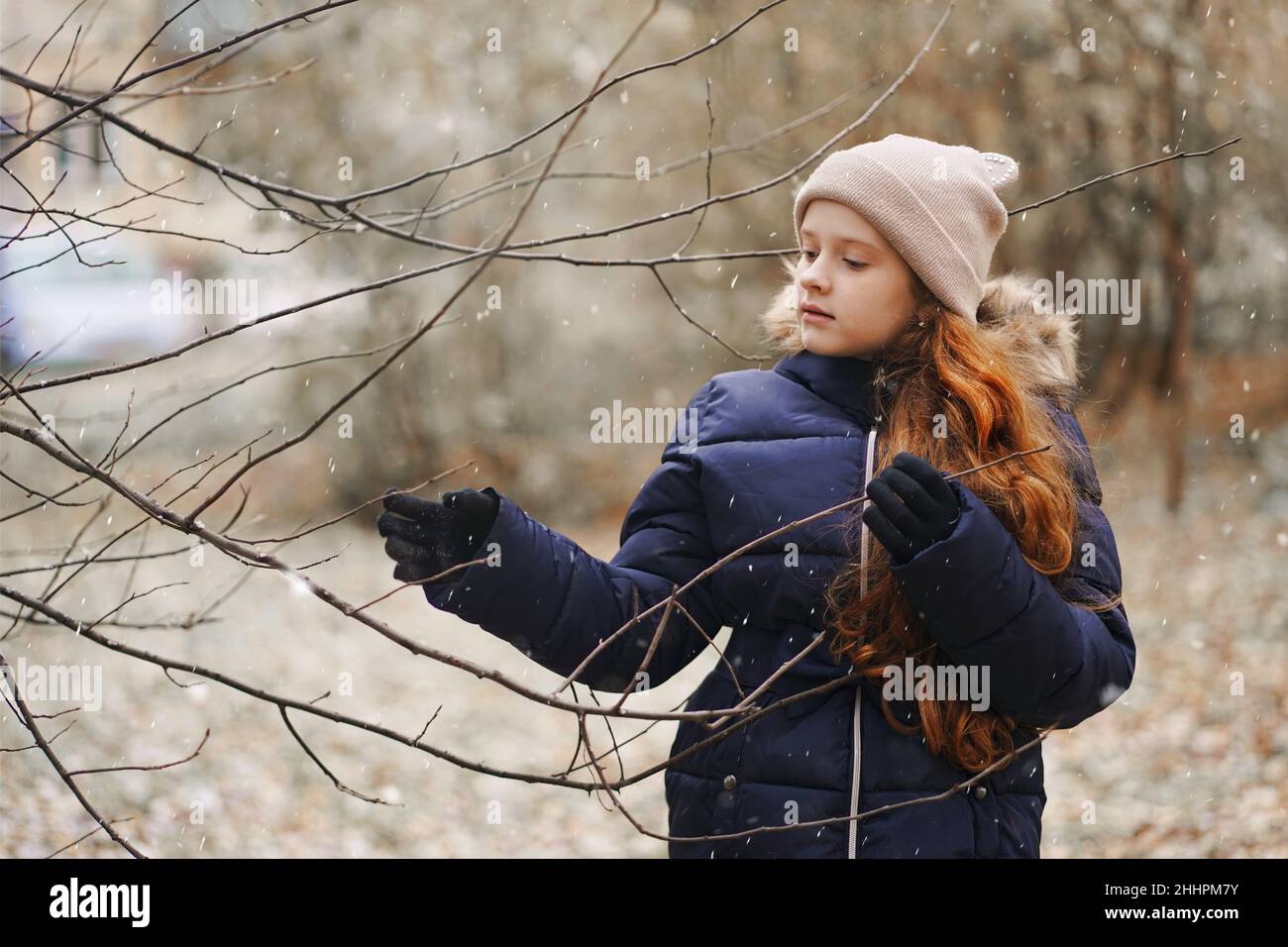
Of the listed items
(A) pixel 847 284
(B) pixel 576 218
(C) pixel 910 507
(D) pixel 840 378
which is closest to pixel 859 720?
(C) pixel 910 507

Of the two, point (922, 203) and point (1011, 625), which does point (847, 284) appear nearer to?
point (922, 203)

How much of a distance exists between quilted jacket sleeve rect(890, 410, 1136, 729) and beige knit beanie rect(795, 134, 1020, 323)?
38 cm

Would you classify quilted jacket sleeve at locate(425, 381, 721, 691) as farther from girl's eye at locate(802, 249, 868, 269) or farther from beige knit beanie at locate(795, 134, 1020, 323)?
beige knit beanie at locate(795, 134, 1020, 323)

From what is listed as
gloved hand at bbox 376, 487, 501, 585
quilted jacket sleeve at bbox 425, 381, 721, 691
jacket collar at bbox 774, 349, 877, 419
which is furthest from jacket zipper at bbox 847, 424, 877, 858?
gloved hand at bbox 376, 487, 501, 585

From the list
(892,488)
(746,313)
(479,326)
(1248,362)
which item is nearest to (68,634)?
(479,326)

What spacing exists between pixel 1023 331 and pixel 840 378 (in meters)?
0.34

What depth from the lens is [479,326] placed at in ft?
36.5

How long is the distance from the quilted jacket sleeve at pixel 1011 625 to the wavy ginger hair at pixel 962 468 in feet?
0.16

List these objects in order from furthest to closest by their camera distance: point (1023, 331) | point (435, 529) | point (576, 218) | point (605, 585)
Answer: point (576, 218), point (1023, 331), point (605, 585), point (435, 529)

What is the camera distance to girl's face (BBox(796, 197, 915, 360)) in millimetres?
1771

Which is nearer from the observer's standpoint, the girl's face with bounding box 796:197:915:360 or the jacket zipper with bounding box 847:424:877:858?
the jacket zipper with bounding box 847:424:877:858

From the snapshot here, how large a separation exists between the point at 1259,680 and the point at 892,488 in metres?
5.94

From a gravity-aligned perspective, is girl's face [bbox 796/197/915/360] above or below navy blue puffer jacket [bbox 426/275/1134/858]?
above

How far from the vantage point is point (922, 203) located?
5.85 feet
